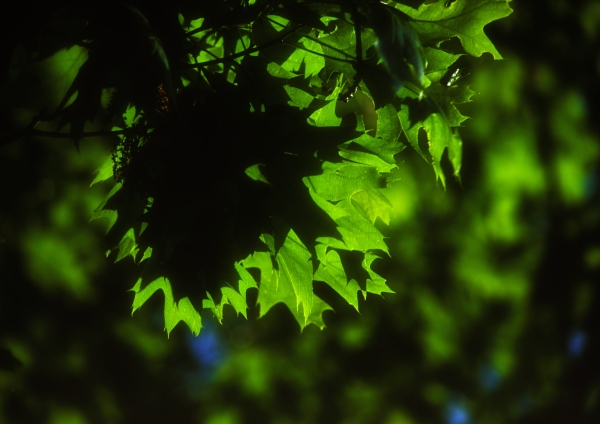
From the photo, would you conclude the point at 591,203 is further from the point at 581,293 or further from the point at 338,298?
the point at 338,298

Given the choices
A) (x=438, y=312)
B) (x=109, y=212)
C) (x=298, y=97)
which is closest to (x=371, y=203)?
(x=298, y=97)

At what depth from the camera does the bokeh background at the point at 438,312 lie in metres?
7.41

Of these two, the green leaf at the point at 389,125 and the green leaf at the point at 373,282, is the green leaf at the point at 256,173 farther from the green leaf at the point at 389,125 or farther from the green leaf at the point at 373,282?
the green leaf at the point at 373,282

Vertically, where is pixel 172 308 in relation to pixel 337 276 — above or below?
above

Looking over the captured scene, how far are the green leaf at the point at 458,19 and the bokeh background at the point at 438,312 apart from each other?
5.30 m

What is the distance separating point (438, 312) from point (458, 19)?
6049 mm

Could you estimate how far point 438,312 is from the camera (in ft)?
24.5

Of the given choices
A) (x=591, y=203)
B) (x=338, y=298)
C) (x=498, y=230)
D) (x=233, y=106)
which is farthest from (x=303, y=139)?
(x=591, y=203)

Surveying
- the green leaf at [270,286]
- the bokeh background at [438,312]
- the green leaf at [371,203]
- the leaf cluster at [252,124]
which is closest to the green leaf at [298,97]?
the leaf cluster at [252,124]

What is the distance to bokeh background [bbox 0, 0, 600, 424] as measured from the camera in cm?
741

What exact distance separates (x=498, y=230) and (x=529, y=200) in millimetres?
594

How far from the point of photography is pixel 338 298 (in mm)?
7391

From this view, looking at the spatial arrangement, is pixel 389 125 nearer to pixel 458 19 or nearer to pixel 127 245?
pixel 458 19

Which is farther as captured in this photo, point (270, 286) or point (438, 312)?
point (438, 312)
